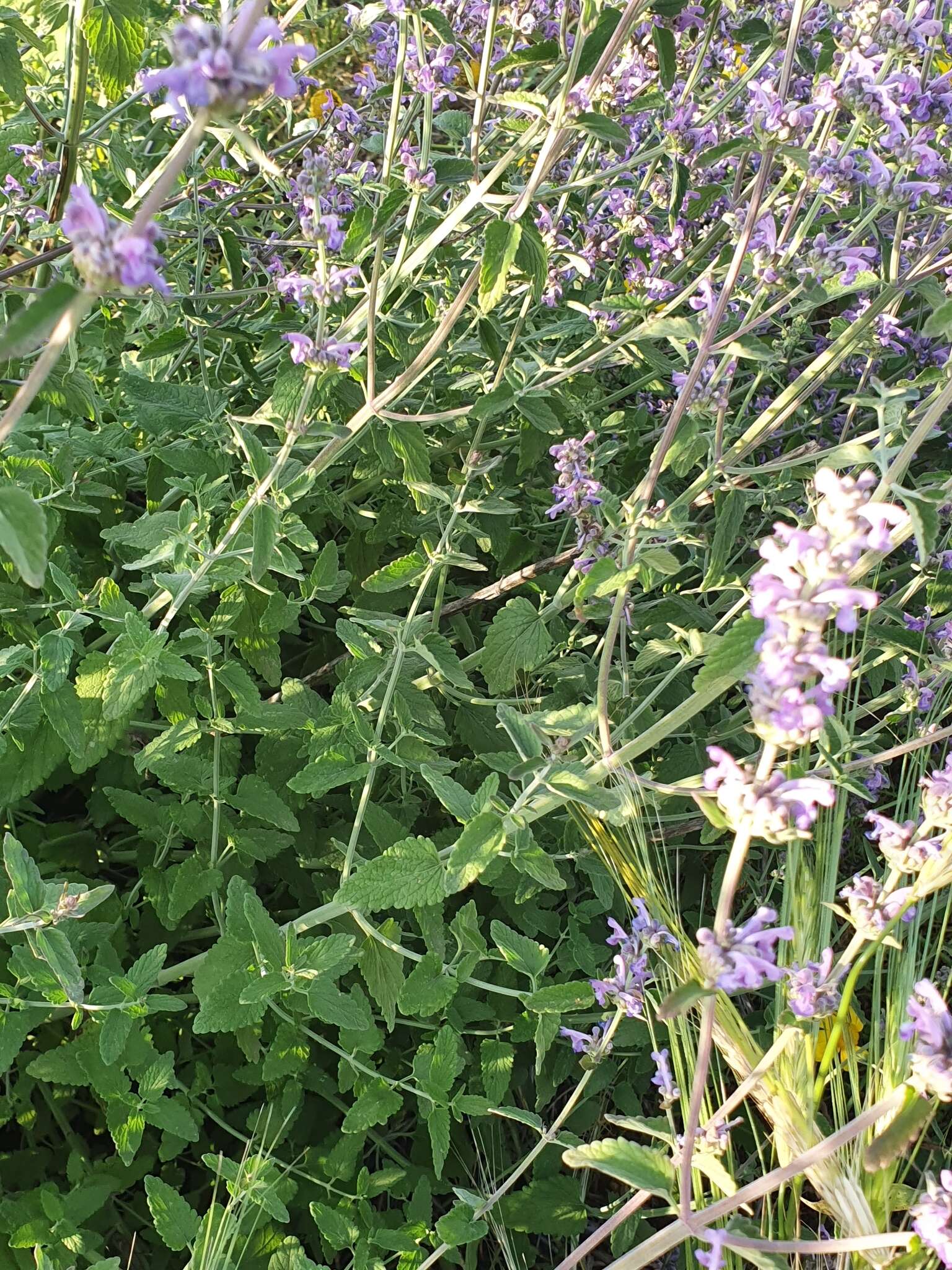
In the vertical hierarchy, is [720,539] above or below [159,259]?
below

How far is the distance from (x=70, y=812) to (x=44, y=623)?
470 mm

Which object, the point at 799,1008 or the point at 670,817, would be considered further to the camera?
the point at 670,817

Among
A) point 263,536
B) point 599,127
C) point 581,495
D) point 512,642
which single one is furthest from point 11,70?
point 512,642

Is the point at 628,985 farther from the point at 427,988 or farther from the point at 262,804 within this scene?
the point at 262,804

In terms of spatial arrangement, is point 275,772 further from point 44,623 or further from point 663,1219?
point 663,1219

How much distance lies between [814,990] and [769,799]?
56cm

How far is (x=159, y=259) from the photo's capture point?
39.2 inches

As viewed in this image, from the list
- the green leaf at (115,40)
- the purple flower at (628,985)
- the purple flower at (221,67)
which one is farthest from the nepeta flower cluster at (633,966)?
the green leaf at (115,40)

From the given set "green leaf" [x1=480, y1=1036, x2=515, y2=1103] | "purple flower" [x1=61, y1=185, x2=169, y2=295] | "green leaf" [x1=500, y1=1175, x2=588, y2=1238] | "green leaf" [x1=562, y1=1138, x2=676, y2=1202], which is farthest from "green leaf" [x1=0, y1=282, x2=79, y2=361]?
"green leaf" [x1=500, y1=1175, x2=588, y2=1238]

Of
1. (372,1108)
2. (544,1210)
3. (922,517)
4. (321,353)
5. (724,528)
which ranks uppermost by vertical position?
(321,353)

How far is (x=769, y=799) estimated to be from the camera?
1080 millimetres

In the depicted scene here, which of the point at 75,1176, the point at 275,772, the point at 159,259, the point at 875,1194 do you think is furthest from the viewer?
the point at 275,772

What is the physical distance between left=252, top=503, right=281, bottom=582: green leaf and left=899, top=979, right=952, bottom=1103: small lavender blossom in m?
1.14

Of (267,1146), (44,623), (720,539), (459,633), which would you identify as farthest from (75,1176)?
(720,539)
